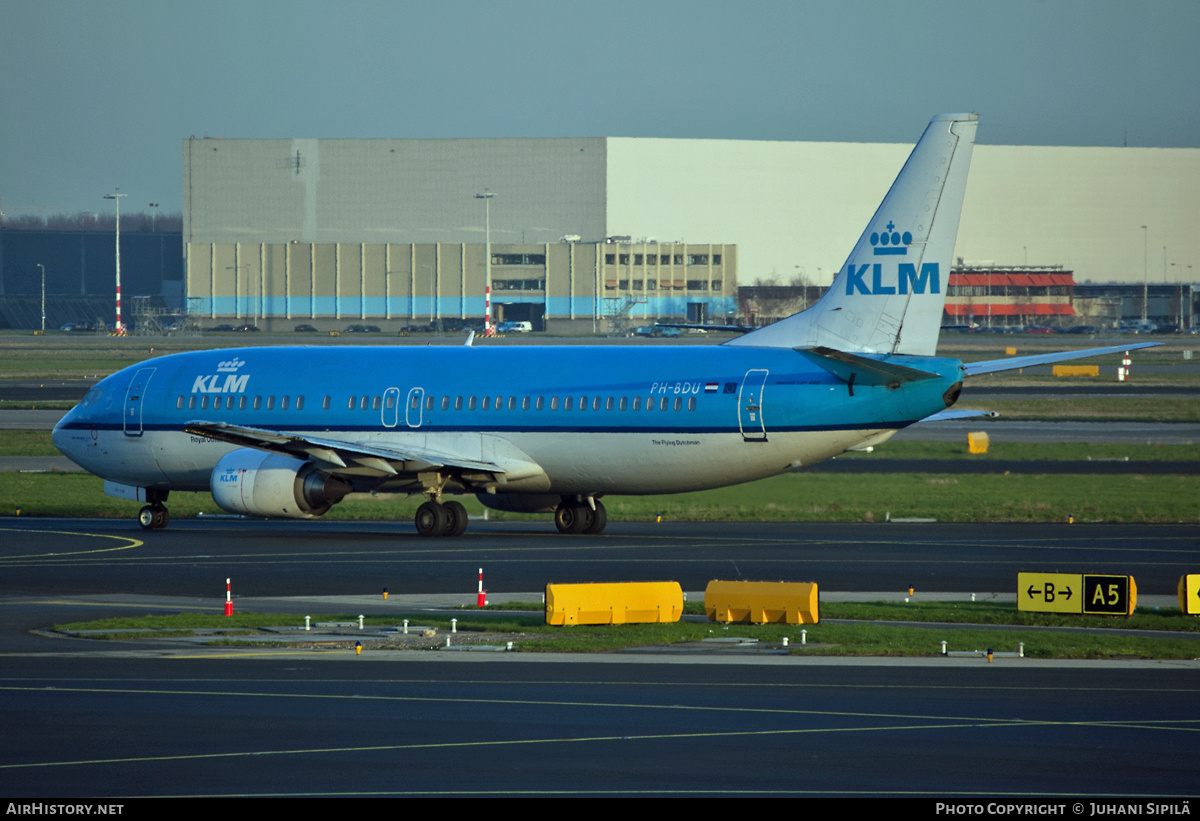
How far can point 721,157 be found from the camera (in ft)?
640

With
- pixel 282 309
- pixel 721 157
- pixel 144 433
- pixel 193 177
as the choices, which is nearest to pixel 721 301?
pixel 721 157

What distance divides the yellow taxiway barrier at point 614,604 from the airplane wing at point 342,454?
14.4 meters

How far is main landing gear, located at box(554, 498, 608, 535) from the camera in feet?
136

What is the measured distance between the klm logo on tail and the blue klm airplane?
4 cm

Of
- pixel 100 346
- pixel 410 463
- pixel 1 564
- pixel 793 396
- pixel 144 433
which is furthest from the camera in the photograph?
pixel 100 346

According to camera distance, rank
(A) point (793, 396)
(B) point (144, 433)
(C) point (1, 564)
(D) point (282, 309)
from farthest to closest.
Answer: (D) point (282, 309) → (B) point (144, 433) → (A) point (793, 396) → (C) point (1, 564)

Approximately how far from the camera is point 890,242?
37.1 meters

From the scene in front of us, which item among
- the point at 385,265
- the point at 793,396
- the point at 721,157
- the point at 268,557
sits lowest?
the point at 268,557

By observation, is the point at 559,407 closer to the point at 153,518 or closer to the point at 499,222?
the point at 153,518

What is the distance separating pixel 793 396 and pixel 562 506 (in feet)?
25.4

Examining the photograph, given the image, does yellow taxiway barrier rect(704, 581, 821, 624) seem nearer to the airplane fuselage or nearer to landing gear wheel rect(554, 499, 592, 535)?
the airplane fuselage

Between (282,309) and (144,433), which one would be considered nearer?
(144,433)

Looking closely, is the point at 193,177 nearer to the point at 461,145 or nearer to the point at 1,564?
the point at 461,145

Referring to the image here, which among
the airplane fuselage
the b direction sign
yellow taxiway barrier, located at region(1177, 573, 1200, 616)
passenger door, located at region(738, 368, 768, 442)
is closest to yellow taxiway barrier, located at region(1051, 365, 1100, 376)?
the airplane fuselage
